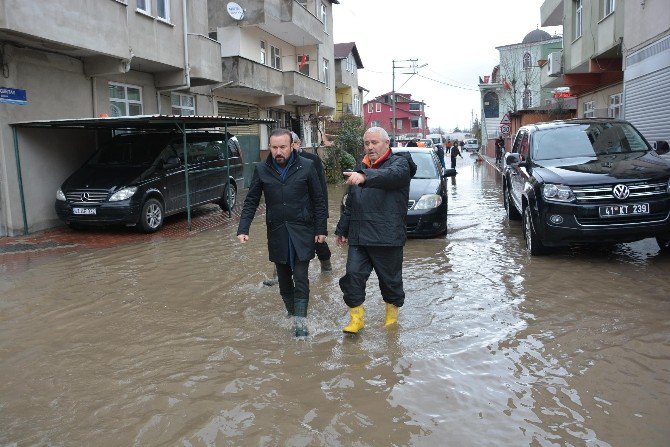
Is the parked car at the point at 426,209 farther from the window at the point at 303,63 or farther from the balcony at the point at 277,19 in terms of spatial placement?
the window at the point at 303,63

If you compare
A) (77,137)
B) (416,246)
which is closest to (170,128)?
(77,137)

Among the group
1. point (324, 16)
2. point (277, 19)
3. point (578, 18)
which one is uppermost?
point (324, 16)

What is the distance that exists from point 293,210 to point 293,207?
3 centimetres

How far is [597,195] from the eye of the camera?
718cm

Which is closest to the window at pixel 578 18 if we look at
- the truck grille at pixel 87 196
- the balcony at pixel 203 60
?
the balcony at pixel 203 60

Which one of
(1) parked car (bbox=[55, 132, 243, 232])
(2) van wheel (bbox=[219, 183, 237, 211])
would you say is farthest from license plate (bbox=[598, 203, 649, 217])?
(2) van wheel (bbox=[219, 183, 237, 211])

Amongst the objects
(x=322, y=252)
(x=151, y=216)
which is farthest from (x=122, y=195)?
(x=322, y=252)

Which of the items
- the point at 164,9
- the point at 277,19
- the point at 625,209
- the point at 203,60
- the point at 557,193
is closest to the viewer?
the point at 625,209

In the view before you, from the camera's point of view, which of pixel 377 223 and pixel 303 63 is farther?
pixel 303 63

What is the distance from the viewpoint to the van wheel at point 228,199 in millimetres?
14273

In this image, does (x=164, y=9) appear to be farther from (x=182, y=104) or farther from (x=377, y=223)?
(x=377, y=223)

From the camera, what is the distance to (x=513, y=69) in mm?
61031

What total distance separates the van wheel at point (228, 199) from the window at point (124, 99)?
340cm

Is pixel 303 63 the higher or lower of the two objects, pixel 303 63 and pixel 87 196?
the higher
